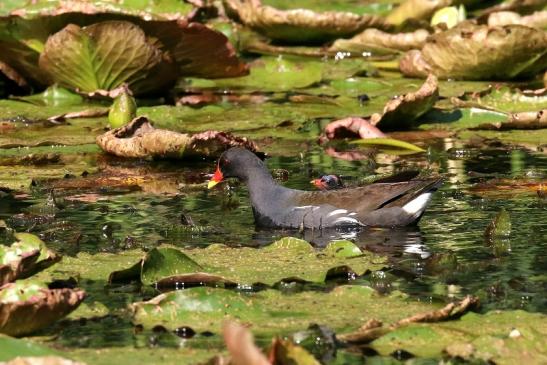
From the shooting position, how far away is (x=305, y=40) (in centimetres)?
1210

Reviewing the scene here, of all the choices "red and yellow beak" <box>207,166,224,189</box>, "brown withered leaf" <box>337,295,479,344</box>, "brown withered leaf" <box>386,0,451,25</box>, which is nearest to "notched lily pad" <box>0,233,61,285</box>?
"brown withered leaf" <box>337,295,479,344</box>

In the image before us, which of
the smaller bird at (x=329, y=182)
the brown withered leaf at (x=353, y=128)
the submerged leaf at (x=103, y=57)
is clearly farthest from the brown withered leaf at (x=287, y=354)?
the submerged leaf at (x=103, y=57)

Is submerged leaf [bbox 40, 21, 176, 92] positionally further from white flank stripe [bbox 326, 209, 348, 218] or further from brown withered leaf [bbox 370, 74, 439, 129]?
white flank stripe [bbox 326, 209, 348, 218]

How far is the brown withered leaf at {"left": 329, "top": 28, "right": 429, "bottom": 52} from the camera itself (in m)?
11.4

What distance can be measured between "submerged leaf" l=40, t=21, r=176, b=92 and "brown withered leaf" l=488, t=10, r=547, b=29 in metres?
2.83

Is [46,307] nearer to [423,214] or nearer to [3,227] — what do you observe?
[3,227]

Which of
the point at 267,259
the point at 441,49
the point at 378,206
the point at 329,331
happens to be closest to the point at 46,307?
the point at 329,331

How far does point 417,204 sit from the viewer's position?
22.3ft

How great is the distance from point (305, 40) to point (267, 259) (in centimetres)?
661

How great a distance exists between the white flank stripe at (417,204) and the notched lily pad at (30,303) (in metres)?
2.71

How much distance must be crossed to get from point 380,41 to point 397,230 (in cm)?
491

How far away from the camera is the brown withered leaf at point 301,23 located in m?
11.5

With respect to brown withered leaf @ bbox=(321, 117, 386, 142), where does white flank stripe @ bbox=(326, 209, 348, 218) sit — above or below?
below

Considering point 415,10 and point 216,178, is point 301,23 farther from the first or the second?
point 216,178
